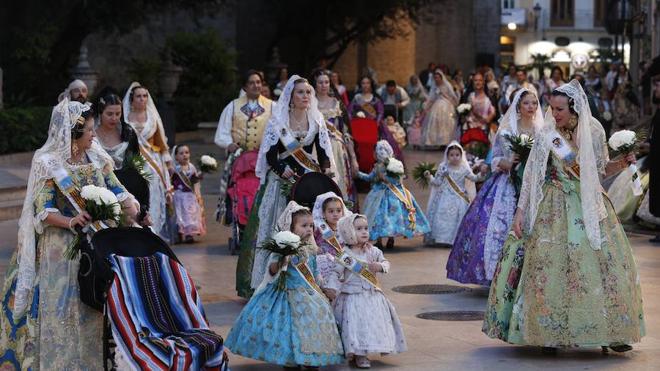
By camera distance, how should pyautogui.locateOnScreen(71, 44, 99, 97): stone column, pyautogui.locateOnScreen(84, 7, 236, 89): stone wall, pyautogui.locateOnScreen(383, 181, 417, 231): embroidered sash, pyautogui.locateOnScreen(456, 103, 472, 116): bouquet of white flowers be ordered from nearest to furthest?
pyautogui.locateOnScreen(383, 181, 417, 231): embroidered sash → pyautogui.locateOnScreen(456, 103, 472, 116): bouquet of white flowers → pyautogui.locateOnScreen(71, 44, 99, 97): stone column → pyautogui.locateOnScreen(84, 7, 236, 89): stone wall

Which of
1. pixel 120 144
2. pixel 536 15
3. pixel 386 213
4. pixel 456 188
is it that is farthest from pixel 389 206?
pixel 536 15

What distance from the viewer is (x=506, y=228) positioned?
498 inches

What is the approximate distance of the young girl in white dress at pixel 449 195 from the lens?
16.4 m

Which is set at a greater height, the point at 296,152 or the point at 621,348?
the point at 296,152

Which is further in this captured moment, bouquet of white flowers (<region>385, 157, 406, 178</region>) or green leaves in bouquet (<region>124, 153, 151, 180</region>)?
bouquet of white flowers (<region>385, 157, 406, 178</region>)

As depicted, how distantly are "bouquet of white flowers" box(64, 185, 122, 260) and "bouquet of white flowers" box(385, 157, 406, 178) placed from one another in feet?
25.1

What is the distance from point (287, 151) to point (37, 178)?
11.5ft

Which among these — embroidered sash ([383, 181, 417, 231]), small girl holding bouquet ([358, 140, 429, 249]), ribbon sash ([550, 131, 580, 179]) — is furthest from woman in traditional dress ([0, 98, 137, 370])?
embroidered sash ([383, 181, 417, 231])

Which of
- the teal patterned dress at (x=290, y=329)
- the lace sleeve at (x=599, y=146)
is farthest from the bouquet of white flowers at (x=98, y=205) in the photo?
the lace sleeve at (x=599, y=146)

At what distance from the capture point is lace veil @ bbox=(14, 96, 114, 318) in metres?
8.74

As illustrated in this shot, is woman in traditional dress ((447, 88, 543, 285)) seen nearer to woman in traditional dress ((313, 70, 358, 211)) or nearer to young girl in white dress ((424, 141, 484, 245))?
woman in traditional dress ((313, 70, 358, 211))

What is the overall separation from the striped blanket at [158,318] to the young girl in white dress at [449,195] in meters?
8.08

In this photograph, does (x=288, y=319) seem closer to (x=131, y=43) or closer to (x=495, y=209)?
(x=495, y=209)

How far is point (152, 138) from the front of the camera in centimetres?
1397
